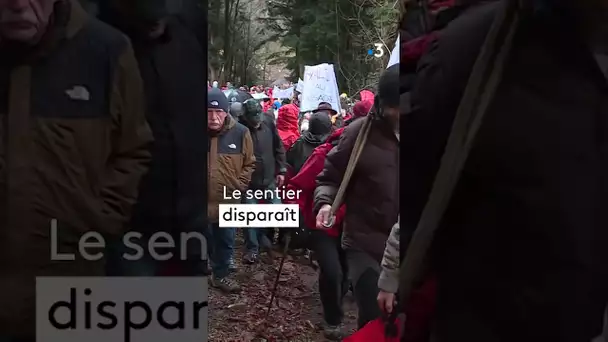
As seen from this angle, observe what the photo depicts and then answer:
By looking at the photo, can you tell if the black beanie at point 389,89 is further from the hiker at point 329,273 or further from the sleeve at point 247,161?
the sleeve at point 247,161

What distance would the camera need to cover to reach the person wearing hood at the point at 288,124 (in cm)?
695

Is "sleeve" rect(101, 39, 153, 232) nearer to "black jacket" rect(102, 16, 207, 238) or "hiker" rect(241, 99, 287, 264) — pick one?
"black jacket" rect(102, 16, 207, 238)

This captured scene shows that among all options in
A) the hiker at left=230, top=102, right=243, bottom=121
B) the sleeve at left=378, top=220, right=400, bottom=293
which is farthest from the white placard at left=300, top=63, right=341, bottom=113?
the sleeve at left=378, top=220, right=400, bottom=293

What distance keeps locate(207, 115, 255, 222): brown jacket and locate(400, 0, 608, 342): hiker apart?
398 centimetres

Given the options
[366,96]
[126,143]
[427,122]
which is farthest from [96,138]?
[366,96]

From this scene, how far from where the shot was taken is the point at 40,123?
4.66 feet

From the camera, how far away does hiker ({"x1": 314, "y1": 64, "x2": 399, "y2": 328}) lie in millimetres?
3037

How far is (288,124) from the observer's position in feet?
23.3

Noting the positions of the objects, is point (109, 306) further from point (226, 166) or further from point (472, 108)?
point (226, 166)

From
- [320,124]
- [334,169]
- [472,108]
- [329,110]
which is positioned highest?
[329,110]

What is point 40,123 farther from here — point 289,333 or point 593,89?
point 289,333

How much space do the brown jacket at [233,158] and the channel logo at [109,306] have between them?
3772 millimetres

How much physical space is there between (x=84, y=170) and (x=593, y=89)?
3.14ft

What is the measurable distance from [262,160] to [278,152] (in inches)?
10.1
